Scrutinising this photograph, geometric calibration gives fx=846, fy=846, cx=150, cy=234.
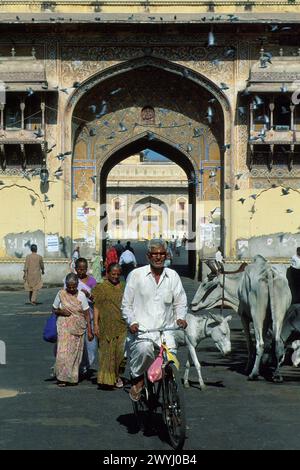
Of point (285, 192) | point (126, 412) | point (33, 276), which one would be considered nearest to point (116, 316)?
point (126, 412)

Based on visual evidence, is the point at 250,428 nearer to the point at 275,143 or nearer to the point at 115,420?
the point at 115,420

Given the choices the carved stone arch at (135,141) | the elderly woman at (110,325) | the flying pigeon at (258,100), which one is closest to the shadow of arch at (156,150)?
the carved stone arch at (135,141)

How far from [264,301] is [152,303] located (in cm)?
293

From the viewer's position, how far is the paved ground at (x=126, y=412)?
569 cm

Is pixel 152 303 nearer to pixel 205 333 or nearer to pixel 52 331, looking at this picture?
pixel 205 333

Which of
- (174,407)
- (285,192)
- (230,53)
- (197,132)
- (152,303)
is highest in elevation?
(230,53)

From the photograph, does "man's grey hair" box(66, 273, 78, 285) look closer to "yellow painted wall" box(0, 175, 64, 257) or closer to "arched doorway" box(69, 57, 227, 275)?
"yellow painted wall" box(0, 175, 64, 257)

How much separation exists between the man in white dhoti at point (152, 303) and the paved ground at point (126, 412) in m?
0.53

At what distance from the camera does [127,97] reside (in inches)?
912

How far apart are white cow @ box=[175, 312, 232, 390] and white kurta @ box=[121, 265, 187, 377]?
2017mm

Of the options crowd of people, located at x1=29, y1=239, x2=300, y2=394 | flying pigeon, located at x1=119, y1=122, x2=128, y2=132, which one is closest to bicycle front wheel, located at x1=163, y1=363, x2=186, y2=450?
crowd of people, located at x1=29, y1=239, x2=300, y2=394

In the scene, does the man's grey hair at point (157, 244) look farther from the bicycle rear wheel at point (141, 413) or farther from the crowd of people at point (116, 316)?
the bicycle rear wheel at point (141, 413)

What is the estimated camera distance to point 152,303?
20.1 feet

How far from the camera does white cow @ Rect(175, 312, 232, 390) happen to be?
822 centimetres
